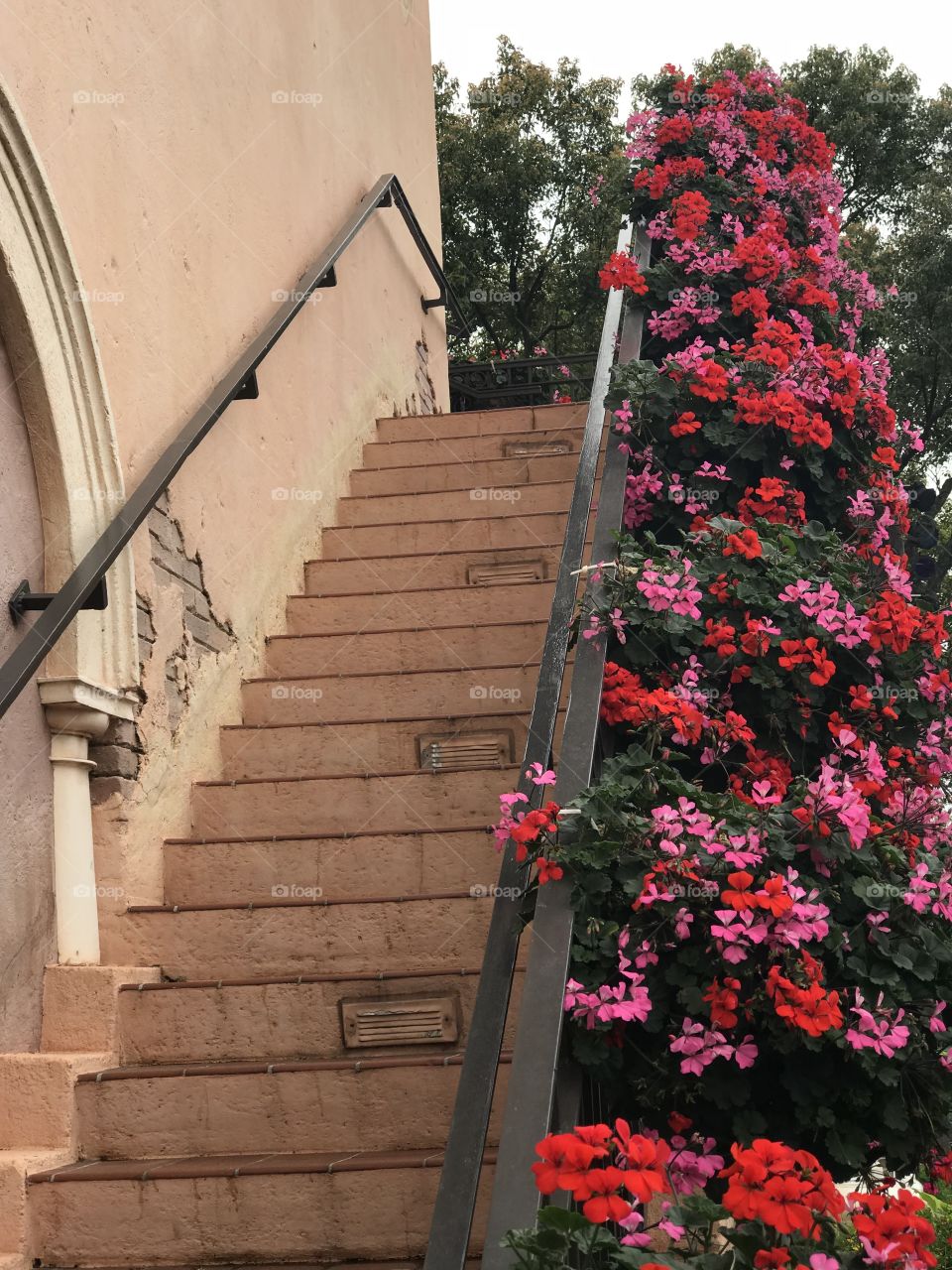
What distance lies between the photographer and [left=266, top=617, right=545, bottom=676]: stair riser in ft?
13.6

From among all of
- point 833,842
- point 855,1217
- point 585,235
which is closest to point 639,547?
point 833,842

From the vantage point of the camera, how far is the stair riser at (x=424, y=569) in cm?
471

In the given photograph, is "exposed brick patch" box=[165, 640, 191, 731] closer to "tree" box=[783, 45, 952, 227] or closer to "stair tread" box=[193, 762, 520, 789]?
"stair tread" box=[193, 762, 520, 789]

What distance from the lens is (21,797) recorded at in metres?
2.87

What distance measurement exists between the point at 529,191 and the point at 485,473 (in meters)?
11.7

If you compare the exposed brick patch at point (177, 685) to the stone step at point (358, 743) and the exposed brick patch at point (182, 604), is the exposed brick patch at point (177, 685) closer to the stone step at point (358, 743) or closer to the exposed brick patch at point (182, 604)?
the exposed brick patch at point (182, 604)

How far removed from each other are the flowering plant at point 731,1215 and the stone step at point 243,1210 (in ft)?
2.92

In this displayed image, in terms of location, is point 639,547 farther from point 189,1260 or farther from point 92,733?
point 189,1260

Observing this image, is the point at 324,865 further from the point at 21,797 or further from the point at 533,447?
the point at 533,447

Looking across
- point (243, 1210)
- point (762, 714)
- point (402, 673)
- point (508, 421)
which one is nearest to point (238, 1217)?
point (243, 1210)

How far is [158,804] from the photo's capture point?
3.43 metres

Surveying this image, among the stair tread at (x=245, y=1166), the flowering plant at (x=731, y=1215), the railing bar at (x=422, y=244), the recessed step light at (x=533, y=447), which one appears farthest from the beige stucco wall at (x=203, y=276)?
the flowering plant at (x=731, y=1215)

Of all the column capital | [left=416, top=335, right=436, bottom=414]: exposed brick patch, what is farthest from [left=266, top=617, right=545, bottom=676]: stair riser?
[left=416, top=335, right=436, bottom=414]: exposed brick patch

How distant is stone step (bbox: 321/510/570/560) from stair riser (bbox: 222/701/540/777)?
1190 mm
